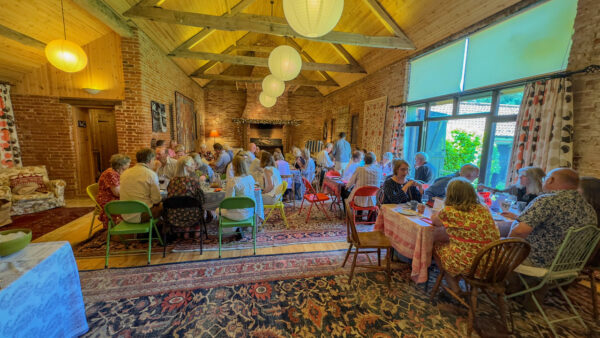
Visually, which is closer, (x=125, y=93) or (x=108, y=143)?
(x=125, y=93)

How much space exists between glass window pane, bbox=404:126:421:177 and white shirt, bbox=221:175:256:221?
4463 mm

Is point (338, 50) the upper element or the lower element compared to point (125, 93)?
upper

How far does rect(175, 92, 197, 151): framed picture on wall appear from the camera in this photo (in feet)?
22.1

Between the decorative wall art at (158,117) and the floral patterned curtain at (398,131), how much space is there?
5.86m

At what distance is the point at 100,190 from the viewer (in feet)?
9.76

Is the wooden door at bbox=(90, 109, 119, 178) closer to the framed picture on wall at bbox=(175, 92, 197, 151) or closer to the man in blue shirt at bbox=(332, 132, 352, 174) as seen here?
the framed picture on wall at bbox=(175, 92, 197, 151)

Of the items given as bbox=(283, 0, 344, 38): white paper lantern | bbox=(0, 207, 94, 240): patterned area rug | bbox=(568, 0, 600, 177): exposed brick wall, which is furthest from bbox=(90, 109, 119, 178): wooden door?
bbox=(568, 0, 600, 177): exposed brick wall

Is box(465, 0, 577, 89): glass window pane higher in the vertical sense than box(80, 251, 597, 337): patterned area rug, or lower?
higher

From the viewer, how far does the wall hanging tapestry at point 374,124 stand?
6514 millimetres

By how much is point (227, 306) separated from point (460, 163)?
474 cm

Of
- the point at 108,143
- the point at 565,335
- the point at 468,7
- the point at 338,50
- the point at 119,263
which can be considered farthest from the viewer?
the point at 338,50

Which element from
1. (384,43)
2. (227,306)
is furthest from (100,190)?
(384,43)

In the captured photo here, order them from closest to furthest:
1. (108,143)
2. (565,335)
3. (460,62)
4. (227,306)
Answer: (565,335) < (227,306) < (460,62) < (108,143)

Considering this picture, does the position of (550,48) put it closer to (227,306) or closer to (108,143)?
(227,306)
